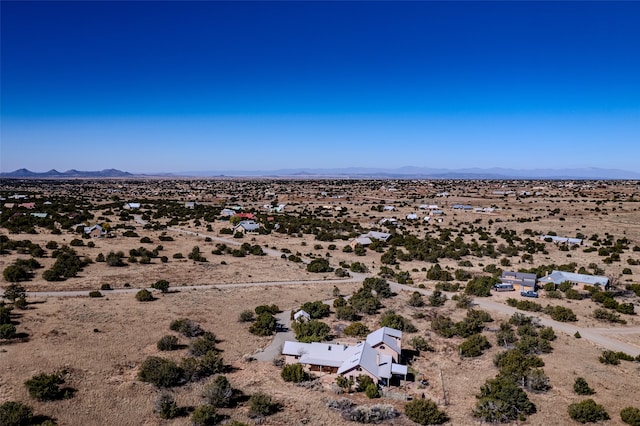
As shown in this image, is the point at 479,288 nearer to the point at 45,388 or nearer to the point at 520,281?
the point at 520,281

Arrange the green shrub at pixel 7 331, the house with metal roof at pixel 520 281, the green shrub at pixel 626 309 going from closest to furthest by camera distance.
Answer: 1. the green shrub at pixel 7 331
2. the green shrub at pixel 626 309
3. the house with metal roof at pixel 520 281

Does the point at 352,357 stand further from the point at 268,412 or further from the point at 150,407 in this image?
the point at 150,407

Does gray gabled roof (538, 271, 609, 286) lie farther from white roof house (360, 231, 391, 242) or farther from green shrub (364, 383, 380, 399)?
green shrub (364, 383, 380, 399)

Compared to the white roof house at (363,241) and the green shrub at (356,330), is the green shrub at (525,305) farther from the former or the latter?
the white roof house at (363,241)

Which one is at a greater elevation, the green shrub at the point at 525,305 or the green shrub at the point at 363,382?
the green shrub at the point at 363,382

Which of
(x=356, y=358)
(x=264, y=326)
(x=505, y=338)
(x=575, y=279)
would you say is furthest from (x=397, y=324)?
(x=575, y=279)

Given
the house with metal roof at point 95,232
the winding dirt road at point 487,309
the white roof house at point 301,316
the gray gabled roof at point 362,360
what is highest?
the house with metal roof at point 95,232

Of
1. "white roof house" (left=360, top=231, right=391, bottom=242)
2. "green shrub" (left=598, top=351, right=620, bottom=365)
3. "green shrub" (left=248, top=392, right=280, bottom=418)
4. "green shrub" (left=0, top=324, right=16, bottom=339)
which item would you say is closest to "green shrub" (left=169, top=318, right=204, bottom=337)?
"green shrub" (left=0, top=324, right=16, bottom=339)

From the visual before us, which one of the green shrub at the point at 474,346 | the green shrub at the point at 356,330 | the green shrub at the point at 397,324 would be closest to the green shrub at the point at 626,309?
the green shrub at the point at 474,346
